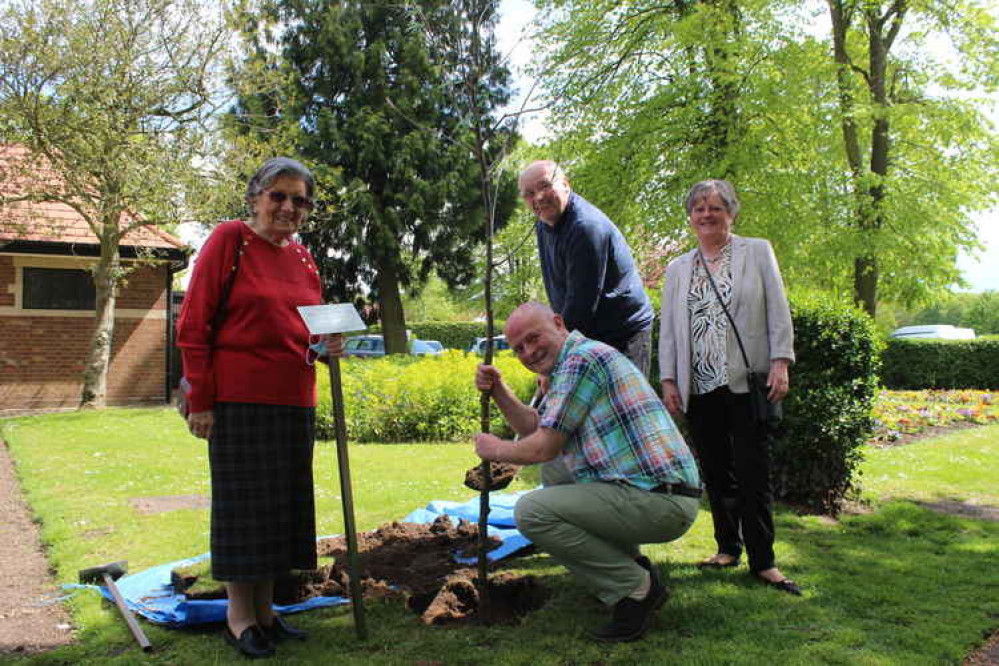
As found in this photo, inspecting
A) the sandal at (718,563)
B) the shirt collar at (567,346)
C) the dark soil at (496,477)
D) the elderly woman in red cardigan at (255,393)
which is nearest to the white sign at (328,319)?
the elderly woman in red cardigan at (255,393)

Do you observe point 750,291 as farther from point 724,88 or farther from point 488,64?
point 724,88

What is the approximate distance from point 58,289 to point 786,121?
1463 centimetres

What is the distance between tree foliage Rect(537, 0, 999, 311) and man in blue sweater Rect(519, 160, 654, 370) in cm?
848

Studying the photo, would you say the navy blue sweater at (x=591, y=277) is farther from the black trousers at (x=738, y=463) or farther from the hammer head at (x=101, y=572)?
the hammer head at (x=101, y=572)

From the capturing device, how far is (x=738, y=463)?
3781 millimetres

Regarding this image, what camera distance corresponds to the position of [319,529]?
5.23 meters

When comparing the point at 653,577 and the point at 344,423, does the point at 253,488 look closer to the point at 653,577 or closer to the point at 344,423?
the point at 344,423

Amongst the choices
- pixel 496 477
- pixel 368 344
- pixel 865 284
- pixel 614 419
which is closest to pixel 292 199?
pixel 614 419

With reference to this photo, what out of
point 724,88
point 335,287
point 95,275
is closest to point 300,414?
point 724,88

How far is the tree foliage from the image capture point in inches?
482

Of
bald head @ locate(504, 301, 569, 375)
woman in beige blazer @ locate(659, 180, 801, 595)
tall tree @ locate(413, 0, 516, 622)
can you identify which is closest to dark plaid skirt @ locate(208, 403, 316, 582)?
tall tree @ locate(413, 0, 516, 622)

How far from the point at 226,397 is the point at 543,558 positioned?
7.12ft

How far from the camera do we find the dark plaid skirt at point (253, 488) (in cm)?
302

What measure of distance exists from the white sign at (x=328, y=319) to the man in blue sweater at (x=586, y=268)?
1.01 m
